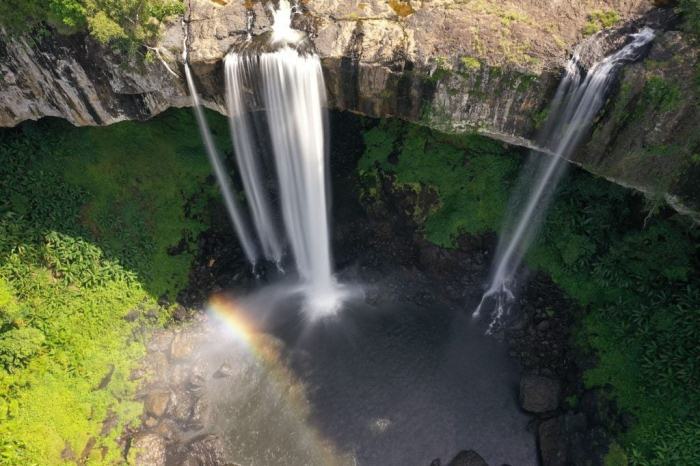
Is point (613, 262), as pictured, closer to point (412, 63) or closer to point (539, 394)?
point (539, 394)

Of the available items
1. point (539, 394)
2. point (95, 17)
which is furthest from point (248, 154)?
point (539, 394)

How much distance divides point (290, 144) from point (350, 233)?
17.3 feet

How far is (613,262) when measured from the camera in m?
15.3

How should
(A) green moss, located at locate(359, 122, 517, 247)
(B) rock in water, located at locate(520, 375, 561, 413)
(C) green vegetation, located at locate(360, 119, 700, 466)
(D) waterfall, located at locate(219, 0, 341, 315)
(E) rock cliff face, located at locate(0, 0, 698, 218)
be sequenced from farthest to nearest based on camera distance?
(A) green moss, located at locate(359, 122, 517, 247)
(B) rock in water, located at locate(520, 375, 561, 413)
(D) waterfall, located at locate(219, 0, 341, 315)
(C) green vegetation, located at locate(360, 119, 700, 466)
(E) rock cliff face, located at locate(0, 0, 698, 218)

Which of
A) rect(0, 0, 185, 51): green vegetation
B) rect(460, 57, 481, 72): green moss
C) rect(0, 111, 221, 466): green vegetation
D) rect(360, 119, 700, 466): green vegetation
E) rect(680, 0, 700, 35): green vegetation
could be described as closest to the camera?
rect(680, 0, 700, 35): green vegetation

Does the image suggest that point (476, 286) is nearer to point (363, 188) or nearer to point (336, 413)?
point (363, 188)

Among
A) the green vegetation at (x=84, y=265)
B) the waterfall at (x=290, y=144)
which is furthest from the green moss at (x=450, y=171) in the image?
the green vegetation at (x=84, y=265)

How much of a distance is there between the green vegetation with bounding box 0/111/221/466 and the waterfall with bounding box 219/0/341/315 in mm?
2737

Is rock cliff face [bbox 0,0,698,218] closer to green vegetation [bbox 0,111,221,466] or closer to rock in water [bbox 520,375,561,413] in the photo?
green vegetation [bbox 0,111,221,466]

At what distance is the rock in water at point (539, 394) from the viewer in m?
15.2

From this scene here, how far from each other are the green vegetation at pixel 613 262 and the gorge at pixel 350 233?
0.27ft

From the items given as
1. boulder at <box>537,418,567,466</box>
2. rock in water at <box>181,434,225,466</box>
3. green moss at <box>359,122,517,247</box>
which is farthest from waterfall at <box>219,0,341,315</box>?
boulder at <box>537,418,567,466</box>

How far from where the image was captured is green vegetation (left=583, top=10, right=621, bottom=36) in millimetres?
12750

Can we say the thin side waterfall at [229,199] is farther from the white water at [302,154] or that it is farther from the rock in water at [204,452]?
the rock in water at [204,452]
